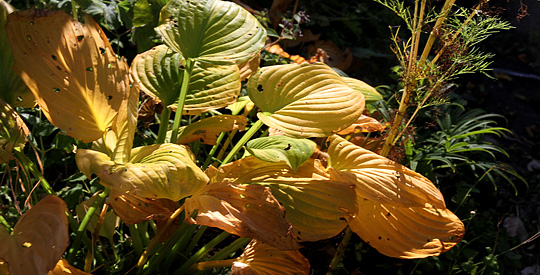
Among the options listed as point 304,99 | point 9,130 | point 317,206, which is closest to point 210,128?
point 304,99

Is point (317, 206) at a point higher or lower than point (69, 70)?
lower

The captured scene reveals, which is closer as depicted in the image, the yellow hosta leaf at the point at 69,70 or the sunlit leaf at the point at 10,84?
the yellow hosta leaf at the point at 69,70

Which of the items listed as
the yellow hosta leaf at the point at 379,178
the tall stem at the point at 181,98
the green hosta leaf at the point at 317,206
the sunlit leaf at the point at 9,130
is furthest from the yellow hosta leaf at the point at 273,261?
the sunlit leaf at the point at 9,130

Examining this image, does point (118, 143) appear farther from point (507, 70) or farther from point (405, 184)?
point (507, 70)

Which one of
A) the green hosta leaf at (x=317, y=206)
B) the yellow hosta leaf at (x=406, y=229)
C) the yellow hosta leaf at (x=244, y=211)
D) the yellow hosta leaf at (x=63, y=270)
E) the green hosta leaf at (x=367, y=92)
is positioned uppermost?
the green hosta leaf at (x=367, y=92)

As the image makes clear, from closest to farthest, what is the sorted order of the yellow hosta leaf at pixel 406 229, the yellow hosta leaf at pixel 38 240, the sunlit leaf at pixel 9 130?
1. the yellow hosta leaf at pixel 38 240
2. the sunlit leaf at pixel 9 130
3. the yellow hosta leaf at pixel 406 229

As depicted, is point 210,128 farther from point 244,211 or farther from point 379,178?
point 379,178

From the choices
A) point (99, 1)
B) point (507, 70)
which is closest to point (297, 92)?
point (99, 1)

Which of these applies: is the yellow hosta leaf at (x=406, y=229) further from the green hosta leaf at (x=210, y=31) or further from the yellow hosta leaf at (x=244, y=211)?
the green hosta leaf at (x=210, y=31)
